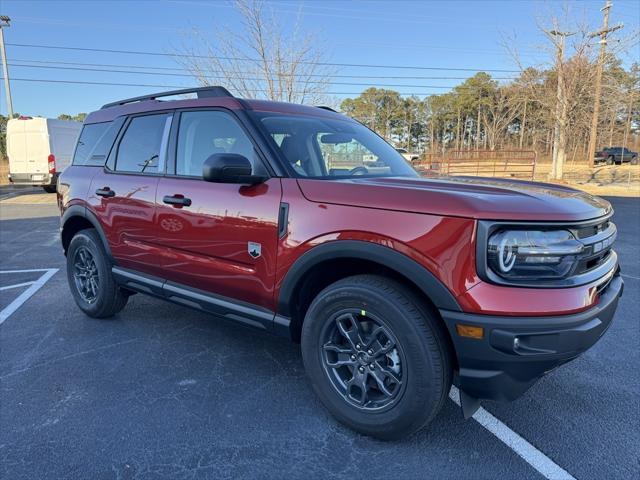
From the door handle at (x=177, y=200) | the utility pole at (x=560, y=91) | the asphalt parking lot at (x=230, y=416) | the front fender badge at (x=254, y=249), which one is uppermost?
the utility pole at (x=560, y=91)

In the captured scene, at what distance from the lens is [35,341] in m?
3.73

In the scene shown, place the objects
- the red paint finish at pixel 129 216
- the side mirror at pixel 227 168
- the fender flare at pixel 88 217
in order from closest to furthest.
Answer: the side mirror at pixel 227 168 → the red paint finish at pixel 129 216 → the fender flare at pixel 88 217

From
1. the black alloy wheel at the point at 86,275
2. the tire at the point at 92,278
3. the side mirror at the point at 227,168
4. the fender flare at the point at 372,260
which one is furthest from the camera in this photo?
the black alloy wheel at the point at 86,275

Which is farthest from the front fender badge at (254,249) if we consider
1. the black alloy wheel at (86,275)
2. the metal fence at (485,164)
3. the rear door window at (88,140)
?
the metal fence at (485,164)

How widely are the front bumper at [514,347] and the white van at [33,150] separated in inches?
719

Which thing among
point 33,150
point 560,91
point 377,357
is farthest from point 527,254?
point 560,91

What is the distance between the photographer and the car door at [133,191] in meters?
3.44

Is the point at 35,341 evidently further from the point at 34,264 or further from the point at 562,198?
the point at 562,198

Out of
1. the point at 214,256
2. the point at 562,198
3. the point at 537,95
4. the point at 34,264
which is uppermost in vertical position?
the point at 537,95

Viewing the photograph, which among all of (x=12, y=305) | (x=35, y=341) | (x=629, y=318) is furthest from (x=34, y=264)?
(x=629, y=318)

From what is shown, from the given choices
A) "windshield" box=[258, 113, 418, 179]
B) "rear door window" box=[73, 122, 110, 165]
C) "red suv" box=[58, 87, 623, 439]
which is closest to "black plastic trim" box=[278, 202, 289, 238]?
"red suv" box=[58, 87, 623, 439]

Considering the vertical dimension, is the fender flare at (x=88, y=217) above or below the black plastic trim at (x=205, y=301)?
above

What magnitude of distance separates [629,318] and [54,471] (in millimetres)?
4760

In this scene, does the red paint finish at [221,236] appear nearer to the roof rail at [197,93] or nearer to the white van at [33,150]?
the roof rail at [197,93]
